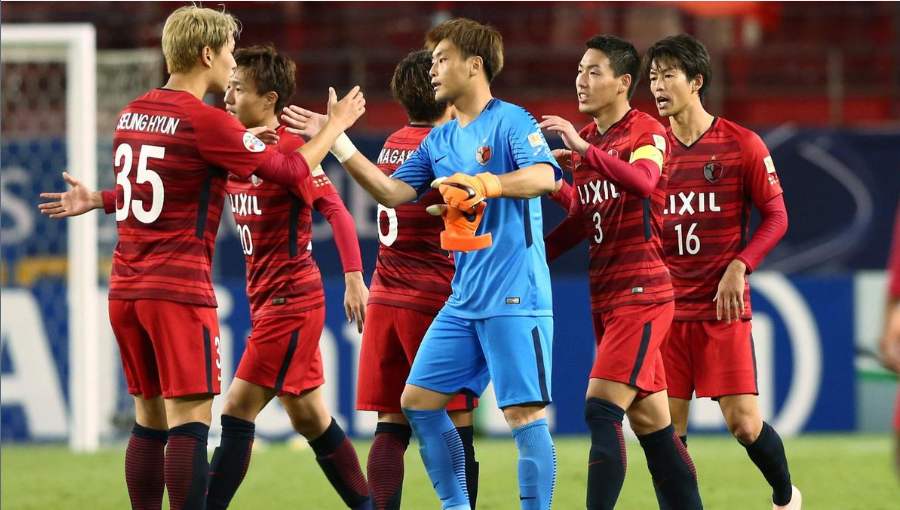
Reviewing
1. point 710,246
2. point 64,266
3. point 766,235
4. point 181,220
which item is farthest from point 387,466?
point 64,266

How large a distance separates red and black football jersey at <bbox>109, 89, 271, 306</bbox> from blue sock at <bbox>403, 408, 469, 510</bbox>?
88 centimetres

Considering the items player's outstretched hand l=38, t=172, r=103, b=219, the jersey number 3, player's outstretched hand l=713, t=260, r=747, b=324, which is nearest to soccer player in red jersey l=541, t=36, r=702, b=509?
player's outstretched hand l=713, t=260, r=747, b=324

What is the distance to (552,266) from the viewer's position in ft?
35.4

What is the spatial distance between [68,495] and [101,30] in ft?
25.2

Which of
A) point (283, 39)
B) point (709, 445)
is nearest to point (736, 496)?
point (709, 445)

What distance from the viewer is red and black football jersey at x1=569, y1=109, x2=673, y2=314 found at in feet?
16.2

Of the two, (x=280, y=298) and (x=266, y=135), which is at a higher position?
(x=266, y=135)

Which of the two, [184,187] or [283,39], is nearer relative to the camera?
[184,187]

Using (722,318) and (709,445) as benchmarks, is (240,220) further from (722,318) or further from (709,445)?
(709,445)

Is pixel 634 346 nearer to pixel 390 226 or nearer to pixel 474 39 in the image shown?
pixel 390 226

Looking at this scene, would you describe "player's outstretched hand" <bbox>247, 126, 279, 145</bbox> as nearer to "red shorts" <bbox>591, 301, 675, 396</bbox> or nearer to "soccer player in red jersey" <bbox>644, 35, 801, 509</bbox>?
"red shorts" <bbox>591, 301, 675, 396</bbox>

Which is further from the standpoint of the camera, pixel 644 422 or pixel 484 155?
pixel 644 422

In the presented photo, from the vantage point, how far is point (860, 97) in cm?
1322

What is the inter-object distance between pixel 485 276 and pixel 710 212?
1.26m
